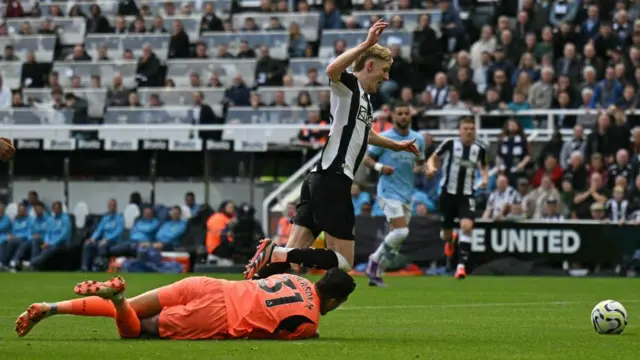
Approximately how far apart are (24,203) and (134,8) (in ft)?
27.4

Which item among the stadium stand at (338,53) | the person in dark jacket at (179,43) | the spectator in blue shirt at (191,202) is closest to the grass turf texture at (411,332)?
the stadium stand at (338,53)

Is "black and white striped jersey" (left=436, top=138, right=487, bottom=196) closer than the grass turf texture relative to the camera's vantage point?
No

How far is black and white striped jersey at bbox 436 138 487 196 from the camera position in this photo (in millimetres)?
20016

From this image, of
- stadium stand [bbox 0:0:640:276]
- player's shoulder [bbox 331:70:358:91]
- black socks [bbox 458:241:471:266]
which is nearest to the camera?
player's shoulder [bbox 331:70:358:91]

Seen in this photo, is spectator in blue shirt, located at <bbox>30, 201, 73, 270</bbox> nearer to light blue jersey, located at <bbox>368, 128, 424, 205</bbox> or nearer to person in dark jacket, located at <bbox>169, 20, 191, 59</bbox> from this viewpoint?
person in dark jacket, located at <bbox>169, 20, 191, 59</bbox>

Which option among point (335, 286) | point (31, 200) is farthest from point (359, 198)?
point (335, 286)

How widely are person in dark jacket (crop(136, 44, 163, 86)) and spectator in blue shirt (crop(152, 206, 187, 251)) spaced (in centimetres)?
536

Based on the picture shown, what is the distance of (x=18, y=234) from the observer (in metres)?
27.7

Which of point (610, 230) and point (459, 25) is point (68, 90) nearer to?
point (459, 25)

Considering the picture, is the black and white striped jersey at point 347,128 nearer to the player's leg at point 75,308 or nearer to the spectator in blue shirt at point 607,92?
the player's leg at point 75,308

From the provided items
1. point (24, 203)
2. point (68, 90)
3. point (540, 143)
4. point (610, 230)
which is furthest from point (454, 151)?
point (68, 90)

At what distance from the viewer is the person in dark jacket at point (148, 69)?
31138 millimetres

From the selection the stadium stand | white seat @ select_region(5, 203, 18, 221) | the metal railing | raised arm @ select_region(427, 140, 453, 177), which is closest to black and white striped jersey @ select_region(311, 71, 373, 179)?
raised arm @ select_region(427, 140, 453, 177)

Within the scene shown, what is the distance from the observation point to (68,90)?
3130cm
